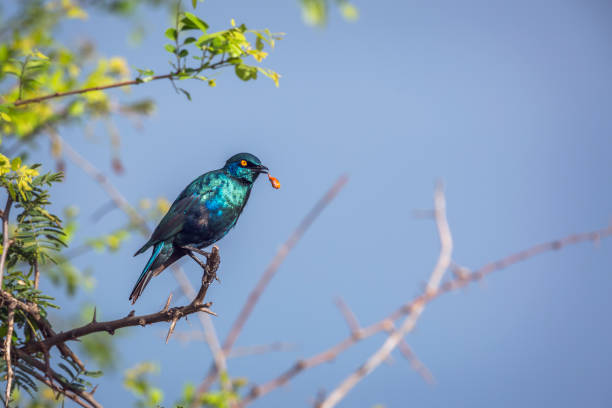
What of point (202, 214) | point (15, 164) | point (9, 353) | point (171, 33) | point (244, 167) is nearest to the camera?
point (9, 353)

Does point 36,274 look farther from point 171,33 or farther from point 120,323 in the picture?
point 171,33

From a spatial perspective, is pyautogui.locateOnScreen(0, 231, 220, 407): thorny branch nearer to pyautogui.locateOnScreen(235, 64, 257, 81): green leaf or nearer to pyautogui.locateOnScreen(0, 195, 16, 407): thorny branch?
pyautogui.locateOnScreen(0, 195, 16, 407): thorny branch

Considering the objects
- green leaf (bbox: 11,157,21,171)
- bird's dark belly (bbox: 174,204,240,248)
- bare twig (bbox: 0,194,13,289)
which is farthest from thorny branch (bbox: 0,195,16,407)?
bird's dark belly (bbox: 174,204,240,248)

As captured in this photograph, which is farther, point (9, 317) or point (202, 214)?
point (202, 214)

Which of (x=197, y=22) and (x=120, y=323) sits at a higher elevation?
(x=197, y=22)

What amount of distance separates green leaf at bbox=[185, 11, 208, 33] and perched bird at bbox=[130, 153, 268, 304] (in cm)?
153

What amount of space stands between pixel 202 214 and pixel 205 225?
0.27 feet

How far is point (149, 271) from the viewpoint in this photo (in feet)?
12.9

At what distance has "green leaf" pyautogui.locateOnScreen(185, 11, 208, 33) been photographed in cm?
292

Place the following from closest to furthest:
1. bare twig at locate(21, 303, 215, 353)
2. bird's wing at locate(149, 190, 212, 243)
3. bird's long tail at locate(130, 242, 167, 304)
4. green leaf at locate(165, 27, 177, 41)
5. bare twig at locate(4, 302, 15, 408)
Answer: bare twig at locate(4, 302, 15, 408) → bare twig at locate(21, 303, 215, 353) → green leaf at locate(165, 27, 177, 41) → bird's long tail at locate(130, 242, 167, 304) → bird's wing at locate(149, 190, 212, 243)

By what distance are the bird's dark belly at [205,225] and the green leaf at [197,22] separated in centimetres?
156

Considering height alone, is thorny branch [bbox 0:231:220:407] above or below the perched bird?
below

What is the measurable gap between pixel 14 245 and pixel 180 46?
1.25 metres

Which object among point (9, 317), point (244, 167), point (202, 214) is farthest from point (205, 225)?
point (9, 317)
